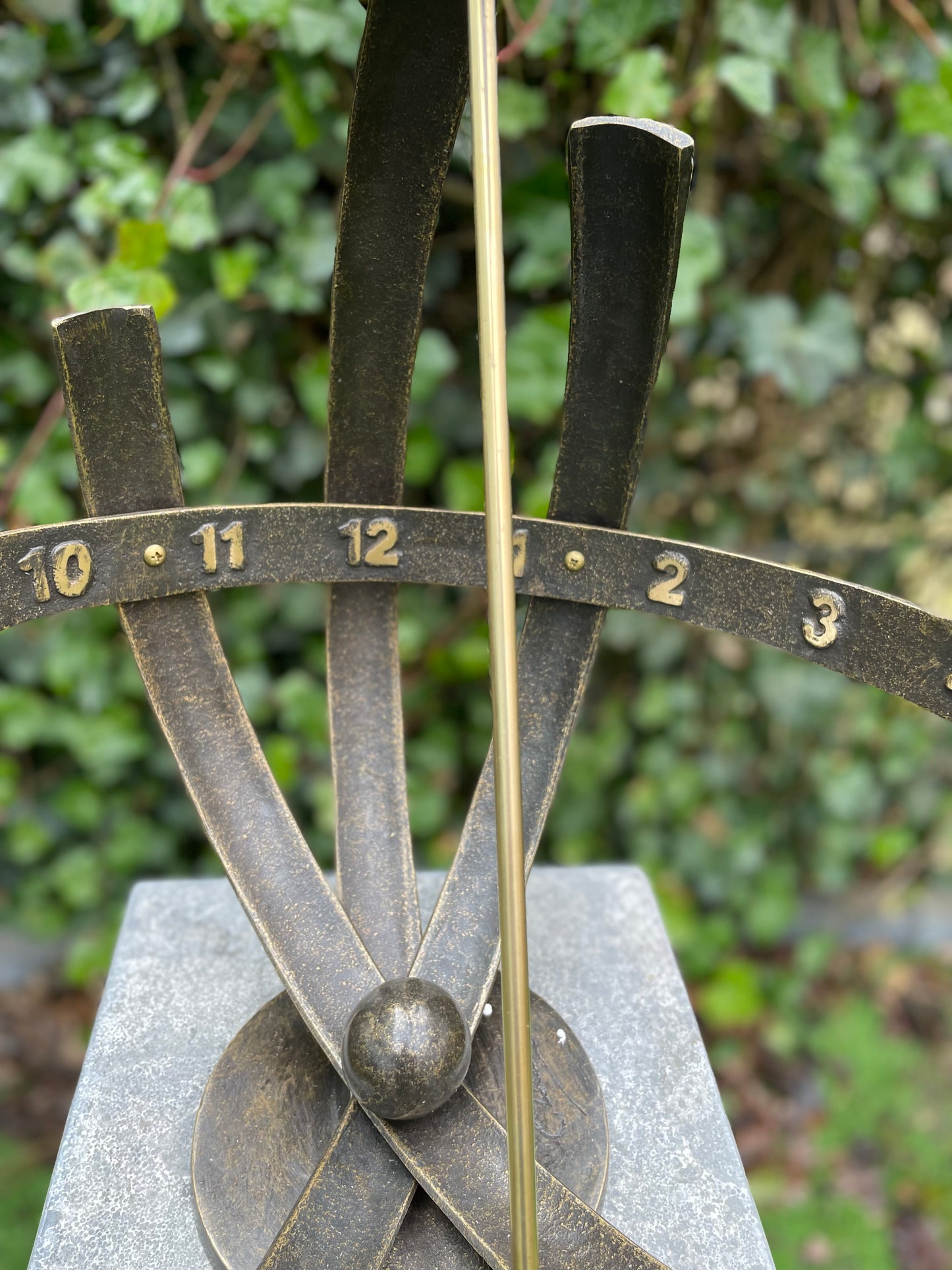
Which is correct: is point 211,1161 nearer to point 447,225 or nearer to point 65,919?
point 65,919

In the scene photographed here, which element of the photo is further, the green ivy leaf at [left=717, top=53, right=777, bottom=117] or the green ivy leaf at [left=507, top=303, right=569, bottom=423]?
the green ivy leaf at [left=507, top=303, right=569, bottom=423]

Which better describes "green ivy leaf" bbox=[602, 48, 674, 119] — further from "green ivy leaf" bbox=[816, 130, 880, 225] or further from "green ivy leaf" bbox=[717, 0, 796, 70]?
"green ivy leaf" bbox=[816, 130, 880, 225]

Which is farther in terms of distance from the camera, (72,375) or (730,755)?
(730,755)

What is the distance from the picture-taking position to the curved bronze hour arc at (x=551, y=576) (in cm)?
95

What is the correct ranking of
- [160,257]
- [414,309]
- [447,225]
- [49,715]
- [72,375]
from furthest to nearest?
[49,715] < [447,225] < [160,257] < [414,309] < [72,375]

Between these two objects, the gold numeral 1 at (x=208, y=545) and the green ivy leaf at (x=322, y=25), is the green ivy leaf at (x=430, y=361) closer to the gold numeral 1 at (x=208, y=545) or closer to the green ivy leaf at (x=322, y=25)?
Answer: the green ivy leaf at (x=322, y=25)

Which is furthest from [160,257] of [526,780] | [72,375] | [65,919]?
[65,919]

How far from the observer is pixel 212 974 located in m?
1.28

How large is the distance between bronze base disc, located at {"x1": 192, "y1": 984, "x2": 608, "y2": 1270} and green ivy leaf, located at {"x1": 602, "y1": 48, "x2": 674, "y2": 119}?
112 cm

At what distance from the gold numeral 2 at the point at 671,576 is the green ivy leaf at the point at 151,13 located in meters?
0.98

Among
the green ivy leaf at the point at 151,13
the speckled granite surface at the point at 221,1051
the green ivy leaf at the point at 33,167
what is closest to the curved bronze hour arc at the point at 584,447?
the speckled granite surface at the point at 221,1051

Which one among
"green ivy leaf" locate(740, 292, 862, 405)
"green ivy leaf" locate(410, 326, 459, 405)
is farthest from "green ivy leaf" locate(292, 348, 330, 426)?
"green ivy leaf" locate(740, 292, 862, 405)

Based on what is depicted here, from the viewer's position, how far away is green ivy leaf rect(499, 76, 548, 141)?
62.7 inches

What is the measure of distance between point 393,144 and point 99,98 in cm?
91
